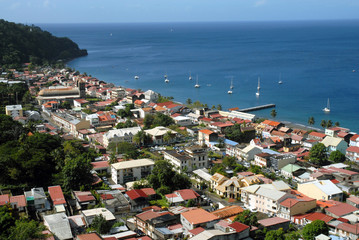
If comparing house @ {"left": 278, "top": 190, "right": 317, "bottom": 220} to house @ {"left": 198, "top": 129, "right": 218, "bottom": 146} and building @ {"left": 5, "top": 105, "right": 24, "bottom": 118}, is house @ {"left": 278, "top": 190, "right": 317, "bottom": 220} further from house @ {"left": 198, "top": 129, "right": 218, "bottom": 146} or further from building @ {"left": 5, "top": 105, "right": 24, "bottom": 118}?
building @ {"left": 5, "top": 105, "right": 24, "bottom": 118}

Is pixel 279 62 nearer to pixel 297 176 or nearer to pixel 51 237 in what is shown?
pixel 297 176

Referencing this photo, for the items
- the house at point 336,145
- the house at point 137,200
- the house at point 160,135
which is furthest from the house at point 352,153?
the house at point 137,200

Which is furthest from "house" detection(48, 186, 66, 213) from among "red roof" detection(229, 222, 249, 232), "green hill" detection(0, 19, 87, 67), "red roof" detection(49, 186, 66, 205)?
"green hill" detection(0, 19, 87, 67)

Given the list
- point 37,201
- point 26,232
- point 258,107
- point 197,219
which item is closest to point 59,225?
point 26,232

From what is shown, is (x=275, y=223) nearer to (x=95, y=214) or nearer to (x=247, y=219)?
(x=247, y=219)

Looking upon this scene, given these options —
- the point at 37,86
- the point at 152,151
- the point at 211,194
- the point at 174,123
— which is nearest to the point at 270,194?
the point at 211,194

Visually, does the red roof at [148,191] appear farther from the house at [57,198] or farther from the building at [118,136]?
the building at [118,136]
